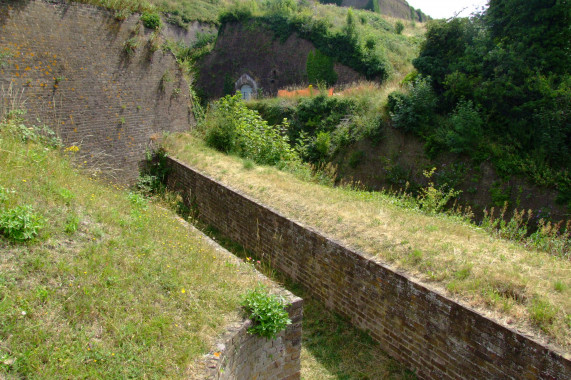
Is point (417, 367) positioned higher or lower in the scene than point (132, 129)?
lower

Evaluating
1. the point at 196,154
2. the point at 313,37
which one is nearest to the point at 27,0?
the point at 196,154

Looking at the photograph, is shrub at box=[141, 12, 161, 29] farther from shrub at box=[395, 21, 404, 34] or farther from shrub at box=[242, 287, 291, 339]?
shrub at box=[395, 21, 404, 34]

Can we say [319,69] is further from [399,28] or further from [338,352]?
[338,352]

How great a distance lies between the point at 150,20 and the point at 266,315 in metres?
9.69

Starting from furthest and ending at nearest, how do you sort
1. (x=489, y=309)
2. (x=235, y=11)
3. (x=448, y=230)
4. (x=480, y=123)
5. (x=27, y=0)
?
(x=235, y=11) → (x=480, y=123) → (x=27, y=0) → (x=448, y=230) → (x=489, y=309)

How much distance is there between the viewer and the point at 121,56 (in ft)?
33.0

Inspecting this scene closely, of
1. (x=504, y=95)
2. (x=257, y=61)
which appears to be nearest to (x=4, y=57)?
(x=504, y=95)

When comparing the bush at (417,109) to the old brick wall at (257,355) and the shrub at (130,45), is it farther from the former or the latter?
the old brick wall at (257,355)

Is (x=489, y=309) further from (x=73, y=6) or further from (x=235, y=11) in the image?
(x=235, y=11)

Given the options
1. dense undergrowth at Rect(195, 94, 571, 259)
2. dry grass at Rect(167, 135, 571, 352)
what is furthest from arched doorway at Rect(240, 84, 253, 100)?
dry grass at Rect(167, 135, 571, 352)

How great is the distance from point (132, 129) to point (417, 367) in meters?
8.94

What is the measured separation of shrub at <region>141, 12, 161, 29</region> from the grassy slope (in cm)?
657

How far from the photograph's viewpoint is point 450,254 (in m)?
4.83

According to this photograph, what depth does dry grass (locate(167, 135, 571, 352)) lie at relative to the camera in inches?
148
